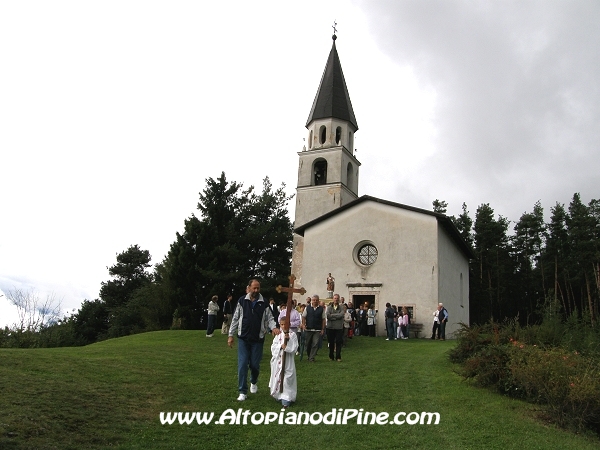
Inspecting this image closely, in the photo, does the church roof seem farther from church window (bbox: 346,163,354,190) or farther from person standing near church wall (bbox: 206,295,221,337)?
person standing near church wall (bbox: 206,295,221,337)

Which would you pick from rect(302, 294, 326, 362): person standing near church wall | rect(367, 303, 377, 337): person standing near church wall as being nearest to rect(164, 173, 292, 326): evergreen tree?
rect(367, 303, 377, 337): person standing near church wall

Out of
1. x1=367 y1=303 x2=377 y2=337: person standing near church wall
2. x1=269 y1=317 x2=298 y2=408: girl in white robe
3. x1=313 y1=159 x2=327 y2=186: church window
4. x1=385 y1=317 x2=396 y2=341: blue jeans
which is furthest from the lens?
x1=313 y1=159 x2=327 y2=186: church window

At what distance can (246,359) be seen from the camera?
352 inches

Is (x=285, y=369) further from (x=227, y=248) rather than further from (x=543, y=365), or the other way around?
(x=227, y=248)

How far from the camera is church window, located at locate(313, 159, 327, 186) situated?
3622cm

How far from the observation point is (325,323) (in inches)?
584

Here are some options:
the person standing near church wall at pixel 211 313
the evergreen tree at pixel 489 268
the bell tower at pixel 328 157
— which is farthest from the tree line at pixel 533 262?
the person standing near church wall at pixel 211 313

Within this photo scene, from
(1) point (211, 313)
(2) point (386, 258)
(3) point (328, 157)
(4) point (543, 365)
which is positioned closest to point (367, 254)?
(2) point (386, 258)

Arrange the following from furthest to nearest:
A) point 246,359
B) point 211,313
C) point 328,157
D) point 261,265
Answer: point 261,265 → point 328,157 → point 211,313 → point 246,359

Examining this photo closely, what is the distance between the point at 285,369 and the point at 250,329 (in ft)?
2.98

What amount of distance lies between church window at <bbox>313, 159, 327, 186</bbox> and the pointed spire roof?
3.26 m

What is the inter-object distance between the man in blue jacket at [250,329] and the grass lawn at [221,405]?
503 mm

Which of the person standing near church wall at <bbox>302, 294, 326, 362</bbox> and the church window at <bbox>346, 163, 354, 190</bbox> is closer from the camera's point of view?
the person standing near church wall at <bbox>302, 294, 326, 362</bbox>

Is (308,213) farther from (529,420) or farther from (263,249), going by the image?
(529,420)
